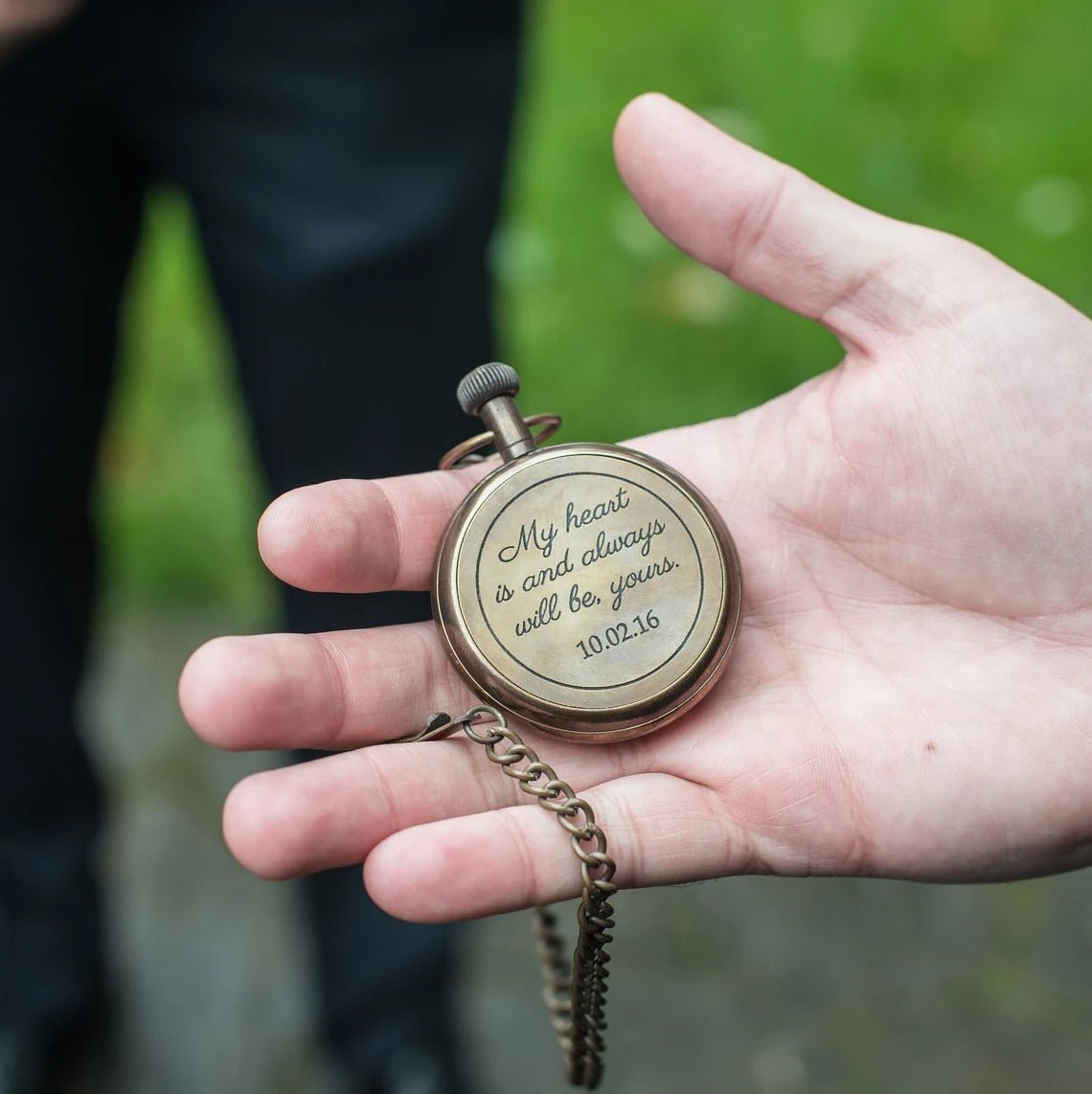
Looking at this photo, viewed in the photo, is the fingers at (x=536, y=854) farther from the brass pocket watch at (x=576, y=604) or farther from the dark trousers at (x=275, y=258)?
the dark trousers at (x=275, y=258)

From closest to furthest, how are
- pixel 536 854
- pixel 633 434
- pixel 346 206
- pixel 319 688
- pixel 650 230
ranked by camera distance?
pixel 536 854
pixel 319 688
pixel 346 206
pixel 633 434
pixel 650 230

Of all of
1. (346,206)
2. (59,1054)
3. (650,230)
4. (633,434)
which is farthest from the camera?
(650,230)

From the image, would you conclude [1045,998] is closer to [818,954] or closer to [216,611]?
[818,954]

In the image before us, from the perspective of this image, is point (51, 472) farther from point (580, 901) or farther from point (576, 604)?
point (580, 901)

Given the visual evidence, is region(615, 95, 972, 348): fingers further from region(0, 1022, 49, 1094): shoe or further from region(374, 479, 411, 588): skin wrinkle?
region(0, 1022, 49, 1094): shoe

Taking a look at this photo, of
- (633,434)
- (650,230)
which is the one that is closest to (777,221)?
(633,434)

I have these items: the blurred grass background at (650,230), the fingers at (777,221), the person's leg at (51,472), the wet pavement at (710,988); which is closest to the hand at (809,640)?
the fingers at (777,221)

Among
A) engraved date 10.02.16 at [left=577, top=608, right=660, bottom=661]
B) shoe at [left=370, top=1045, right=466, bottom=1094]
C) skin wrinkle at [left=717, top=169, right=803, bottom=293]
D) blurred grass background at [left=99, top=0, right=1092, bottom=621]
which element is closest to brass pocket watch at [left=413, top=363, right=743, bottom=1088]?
engraved date 10.02.16 at [left=577, top=608, right=660, bottom=661]
